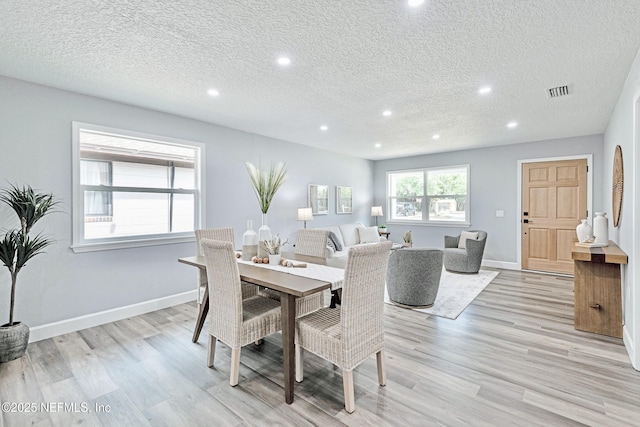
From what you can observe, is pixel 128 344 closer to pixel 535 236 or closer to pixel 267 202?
pixel 267 202

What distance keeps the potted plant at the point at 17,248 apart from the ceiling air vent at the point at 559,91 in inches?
202

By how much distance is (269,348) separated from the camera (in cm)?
276

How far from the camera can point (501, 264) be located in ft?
19.8

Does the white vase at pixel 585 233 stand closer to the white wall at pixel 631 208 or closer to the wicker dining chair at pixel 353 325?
the white wall at pixel 631 208

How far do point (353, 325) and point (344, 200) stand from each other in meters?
5.22

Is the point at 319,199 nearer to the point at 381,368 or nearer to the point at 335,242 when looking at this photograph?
the point at 335,242

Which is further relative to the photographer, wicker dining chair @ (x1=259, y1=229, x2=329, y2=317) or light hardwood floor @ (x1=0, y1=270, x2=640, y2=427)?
wicker dining chair @ (x1=259, y1=229, x2=329, y2=317)

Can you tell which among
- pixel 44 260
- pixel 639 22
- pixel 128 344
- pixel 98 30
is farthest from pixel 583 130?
pixel 44 260

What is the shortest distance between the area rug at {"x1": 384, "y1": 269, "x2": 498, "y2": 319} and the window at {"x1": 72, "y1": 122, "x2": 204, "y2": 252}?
315cm

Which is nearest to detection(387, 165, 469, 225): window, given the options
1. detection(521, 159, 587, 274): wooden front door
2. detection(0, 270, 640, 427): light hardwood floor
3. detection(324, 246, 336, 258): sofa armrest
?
detection(521, 159, 587, 274): wooden front door

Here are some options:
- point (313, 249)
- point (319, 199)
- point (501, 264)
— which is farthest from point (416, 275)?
point (501, 264)

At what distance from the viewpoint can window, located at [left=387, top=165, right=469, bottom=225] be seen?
6.64 m

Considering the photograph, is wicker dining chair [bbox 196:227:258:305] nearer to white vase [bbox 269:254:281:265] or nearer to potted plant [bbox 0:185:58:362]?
white vase [bbox 269:254:281:265]

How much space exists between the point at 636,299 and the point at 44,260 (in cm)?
528
